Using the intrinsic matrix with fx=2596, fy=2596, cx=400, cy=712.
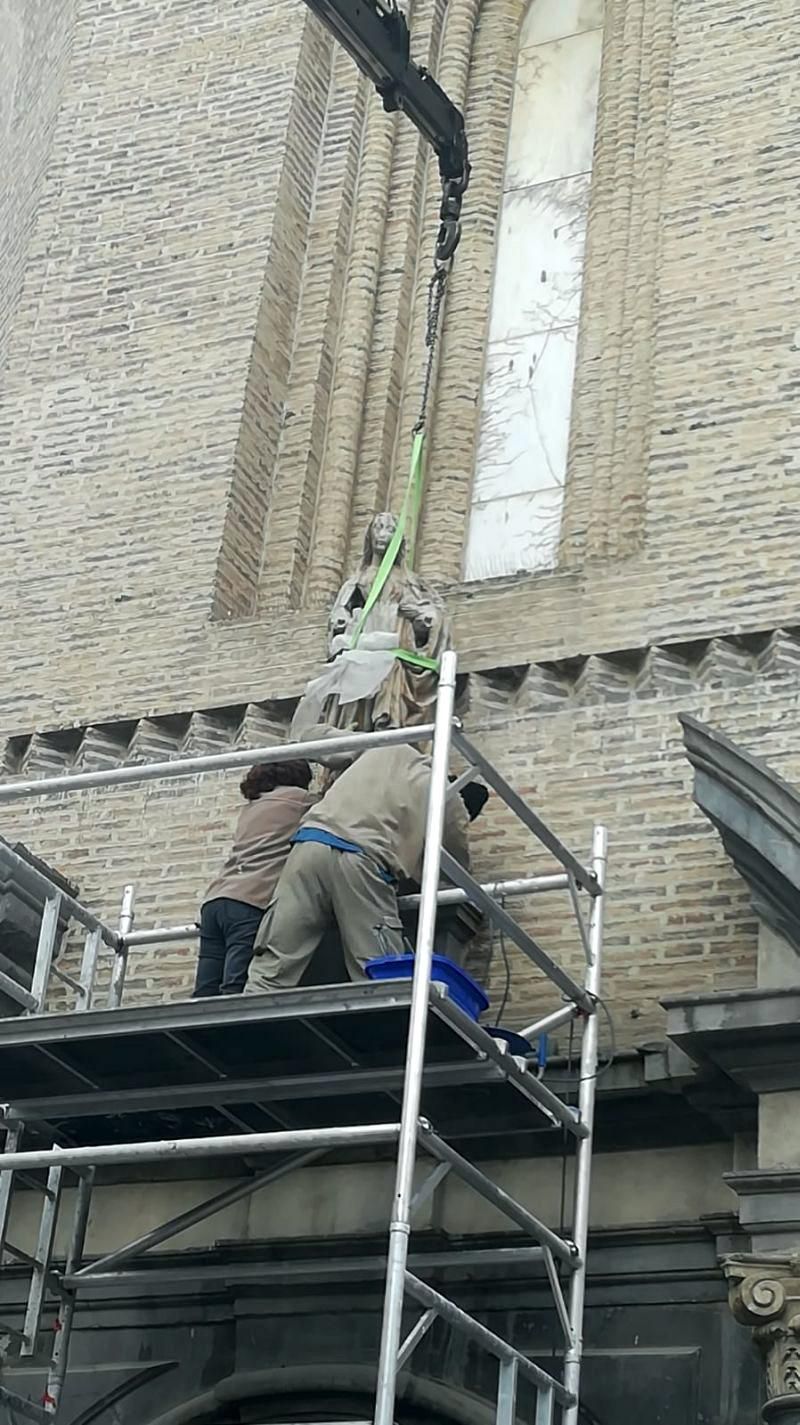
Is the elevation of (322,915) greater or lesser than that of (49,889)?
lesser

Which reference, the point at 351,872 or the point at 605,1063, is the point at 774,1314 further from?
the point at 351,872

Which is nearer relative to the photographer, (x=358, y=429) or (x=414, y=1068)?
(x=414, y=1068)

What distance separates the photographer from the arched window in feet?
42.4

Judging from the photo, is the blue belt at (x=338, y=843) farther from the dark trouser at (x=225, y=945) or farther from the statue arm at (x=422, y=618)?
the statue arm at (x=422, y=618)

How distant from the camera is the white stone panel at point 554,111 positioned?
1421cm

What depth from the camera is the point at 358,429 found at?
13500mm

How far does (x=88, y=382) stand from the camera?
13.8 metres

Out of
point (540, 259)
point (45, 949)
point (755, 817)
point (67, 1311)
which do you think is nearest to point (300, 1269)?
point (67, 1311)

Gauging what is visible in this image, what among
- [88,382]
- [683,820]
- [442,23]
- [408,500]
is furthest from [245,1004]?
[442,23]

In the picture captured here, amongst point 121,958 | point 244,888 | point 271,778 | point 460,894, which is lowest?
point 460,894

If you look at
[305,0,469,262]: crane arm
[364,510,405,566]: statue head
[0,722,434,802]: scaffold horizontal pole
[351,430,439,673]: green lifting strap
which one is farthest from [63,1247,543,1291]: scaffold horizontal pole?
[305,0,469,262]: crane arm

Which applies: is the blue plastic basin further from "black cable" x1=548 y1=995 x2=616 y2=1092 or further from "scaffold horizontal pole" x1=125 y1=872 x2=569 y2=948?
"black cable" x1=548 y1=995 x2=616 y2=1092

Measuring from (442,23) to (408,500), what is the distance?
4.23m

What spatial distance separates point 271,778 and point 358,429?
3448 millimetres
